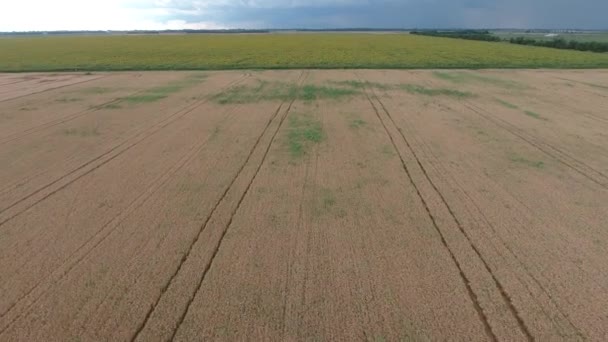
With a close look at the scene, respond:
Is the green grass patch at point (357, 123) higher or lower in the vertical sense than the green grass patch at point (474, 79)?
lower

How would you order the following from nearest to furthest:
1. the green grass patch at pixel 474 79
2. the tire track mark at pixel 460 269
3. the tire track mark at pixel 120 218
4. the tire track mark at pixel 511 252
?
the tire track mark at pixel 460 269 → the tire track mark at pixel 511 252 → the tire track mark at pixel 120 218 → the green grass patch at pixel 474 79

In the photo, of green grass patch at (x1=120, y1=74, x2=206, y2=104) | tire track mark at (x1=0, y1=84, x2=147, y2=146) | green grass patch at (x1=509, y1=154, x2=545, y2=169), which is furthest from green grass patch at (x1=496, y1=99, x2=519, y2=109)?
tire track mark at (x1=0, y1=84, x2=147, y2=146)

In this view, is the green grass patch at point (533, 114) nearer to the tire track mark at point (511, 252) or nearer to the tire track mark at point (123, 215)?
the tire track mark at point (511, 252)

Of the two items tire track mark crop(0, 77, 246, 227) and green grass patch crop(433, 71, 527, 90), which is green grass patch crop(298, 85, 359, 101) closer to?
tire track mark crop(0, 77, 246, 227)

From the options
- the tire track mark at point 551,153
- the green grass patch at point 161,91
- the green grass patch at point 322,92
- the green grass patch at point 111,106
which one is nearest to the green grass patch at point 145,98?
the green grass patch at point 161,91

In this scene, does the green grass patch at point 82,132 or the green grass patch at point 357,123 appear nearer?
the green grass patch at point 82,132

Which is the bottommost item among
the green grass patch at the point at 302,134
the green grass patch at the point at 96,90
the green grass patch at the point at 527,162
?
the green grass patch at the point at 527,162
